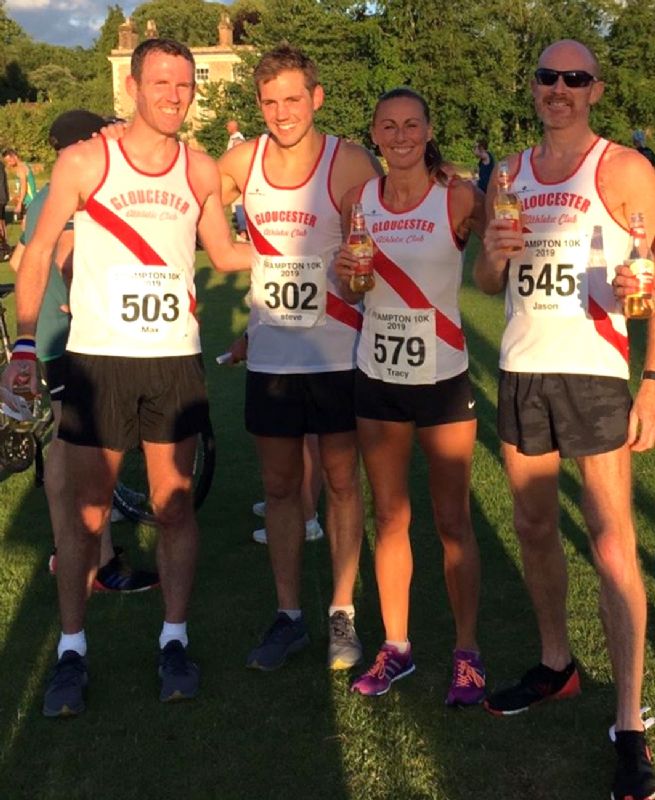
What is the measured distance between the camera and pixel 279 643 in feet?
13.4

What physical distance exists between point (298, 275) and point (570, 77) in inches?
50.2

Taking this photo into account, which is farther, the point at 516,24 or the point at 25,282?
the point at 516,24

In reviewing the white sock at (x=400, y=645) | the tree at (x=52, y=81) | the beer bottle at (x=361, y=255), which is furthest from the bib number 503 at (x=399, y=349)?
the tree at (x=52, y=81)

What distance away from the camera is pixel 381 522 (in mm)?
3861

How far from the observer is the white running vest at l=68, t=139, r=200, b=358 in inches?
141

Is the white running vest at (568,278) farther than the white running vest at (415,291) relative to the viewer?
No

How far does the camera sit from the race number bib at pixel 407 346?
357cm

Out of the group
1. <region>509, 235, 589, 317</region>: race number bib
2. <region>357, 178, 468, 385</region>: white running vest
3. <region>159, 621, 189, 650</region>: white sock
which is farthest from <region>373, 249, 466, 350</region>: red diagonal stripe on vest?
<region>159, 621, 189, 650</region>: white sock

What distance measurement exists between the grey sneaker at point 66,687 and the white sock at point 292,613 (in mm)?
862

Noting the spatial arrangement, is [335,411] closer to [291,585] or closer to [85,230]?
[291,585]

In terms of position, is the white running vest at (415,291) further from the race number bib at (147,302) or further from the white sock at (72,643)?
the white sock at (72,643)

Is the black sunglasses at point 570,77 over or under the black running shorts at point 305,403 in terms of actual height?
over

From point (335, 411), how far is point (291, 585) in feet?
2.78

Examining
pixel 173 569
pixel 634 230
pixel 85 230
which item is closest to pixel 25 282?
pixel 85 230
